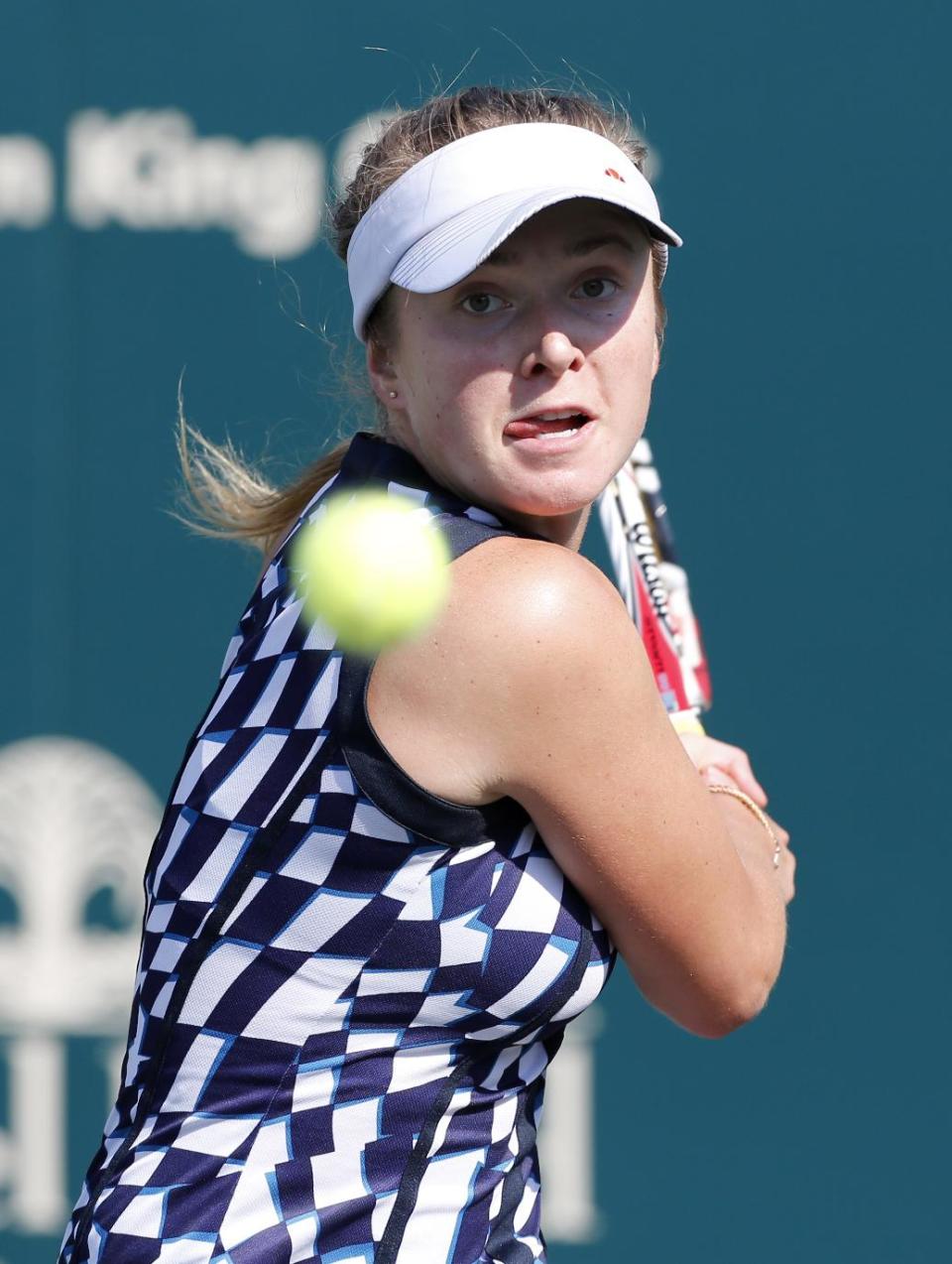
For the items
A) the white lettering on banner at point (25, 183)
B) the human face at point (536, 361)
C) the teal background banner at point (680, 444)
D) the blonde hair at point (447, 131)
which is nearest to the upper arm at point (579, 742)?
the human face at point (536, 361)

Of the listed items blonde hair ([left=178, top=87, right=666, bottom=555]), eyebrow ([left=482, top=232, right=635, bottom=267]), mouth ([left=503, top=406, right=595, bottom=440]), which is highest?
blonde hair ([left=178, top=87, right=666, bottom=555])

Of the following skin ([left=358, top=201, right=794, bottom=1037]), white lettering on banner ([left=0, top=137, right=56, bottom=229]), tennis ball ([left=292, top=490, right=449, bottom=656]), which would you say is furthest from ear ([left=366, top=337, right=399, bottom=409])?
white lettering on banner ([left=0, top=137, right=56, bottom=229])

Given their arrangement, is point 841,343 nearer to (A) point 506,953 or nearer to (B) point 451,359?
(B) point 451,359

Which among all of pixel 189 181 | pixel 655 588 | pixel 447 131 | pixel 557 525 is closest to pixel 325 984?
pixel 557 525

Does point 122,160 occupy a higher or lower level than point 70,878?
higher

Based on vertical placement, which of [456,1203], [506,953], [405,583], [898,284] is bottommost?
[456,1203]

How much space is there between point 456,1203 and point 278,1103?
0.16 m

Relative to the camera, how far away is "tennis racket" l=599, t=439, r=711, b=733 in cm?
192

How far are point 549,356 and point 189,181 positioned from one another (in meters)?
1.58

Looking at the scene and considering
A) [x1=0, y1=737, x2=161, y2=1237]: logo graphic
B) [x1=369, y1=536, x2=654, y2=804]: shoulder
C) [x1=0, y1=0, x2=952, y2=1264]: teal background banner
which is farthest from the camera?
[x1=0, y1=737, x2=161, y2=1237]: logo graphic

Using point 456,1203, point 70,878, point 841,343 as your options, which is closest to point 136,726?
point 70,878

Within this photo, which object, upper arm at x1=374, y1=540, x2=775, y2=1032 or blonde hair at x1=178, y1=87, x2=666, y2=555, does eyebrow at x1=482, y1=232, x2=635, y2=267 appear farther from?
upper arm at x1=374, y1=540, x2=775, y2=1032

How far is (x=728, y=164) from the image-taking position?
260cm

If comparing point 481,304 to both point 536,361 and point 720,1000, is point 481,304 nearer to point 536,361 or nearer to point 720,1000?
point 536,361
